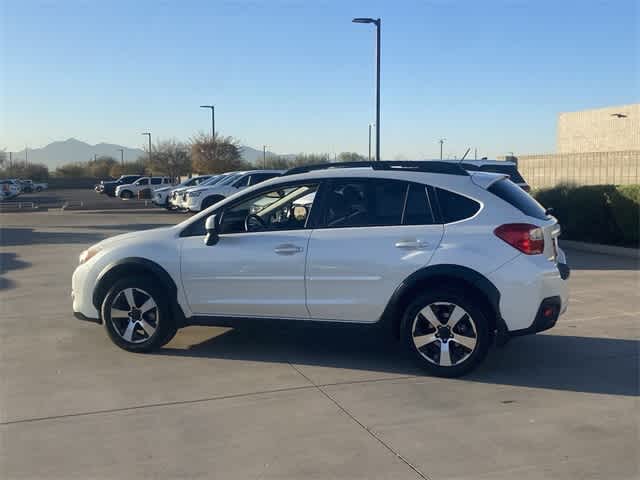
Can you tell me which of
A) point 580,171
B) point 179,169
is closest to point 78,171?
point 179,169

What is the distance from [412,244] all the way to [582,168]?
13264 mm

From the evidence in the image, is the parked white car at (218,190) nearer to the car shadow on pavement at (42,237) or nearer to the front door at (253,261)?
the car shadow on pavement at (42,237)

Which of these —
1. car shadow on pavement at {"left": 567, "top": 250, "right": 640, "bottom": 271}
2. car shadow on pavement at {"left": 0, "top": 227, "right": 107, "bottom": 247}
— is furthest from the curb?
car shadow on pavement at {"left": 0, "top": 227, "right": 107, "bottom": 247}

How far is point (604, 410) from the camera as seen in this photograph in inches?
212

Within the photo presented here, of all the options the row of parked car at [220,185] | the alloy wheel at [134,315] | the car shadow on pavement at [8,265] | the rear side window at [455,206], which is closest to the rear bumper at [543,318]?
the rear side window at [455,206]

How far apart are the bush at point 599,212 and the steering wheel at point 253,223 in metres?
9.72

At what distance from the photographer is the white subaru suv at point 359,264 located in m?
6.05

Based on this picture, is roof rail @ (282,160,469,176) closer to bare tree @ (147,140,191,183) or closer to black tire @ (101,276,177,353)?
black tire @ (101,276,177,353)

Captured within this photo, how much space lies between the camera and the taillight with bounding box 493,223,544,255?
602 cm

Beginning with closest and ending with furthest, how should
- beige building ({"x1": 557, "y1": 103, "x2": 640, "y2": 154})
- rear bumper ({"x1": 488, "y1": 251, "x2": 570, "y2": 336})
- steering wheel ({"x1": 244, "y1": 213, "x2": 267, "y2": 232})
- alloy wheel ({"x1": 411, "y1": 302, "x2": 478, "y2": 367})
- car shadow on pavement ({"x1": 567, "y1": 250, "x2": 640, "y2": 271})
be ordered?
rear bumper ({"x1": 488, "y1": 251, "x2": 570, "y2": 336}) < alloy wheel ({"x1": 411, "y1": 302, "x2": 478, "y2": 367}) < steering wheel ({"x1": 244, "y1": 213, "x2": 267, "y2": 232}) < car shadow on pavement ({"x1": 567, "y1": 250, "x2": 640, "y2": 271}) < beige building ({"x1": 557, "y1": 103, "x2": 640, "y2": 154})

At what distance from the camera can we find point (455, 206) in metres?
6.26

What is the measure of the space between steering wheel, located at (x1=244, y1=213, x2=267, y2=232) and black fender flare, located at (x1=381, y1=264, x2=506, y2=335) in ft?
4.74

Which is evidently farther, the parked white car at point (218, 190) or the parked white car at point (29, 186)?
the parked white car at point (29, 186)

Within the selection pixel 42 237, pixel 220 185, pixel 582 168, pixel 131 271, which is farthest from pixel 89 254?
pixel 220 185
